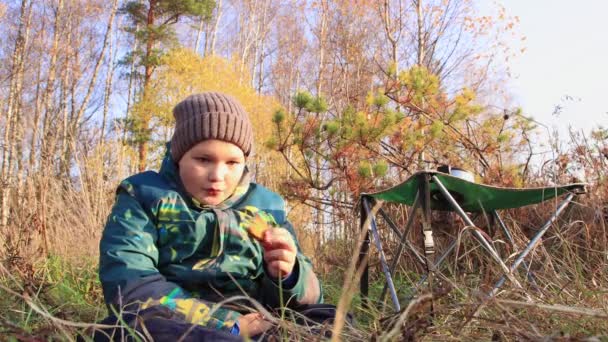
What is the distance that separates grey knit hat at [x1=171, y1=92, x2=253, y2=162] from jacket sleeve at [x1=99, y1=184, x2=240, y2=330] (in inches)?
9.5

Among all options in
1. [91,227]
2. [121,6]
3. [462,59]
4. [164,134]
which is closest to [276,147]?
[91,227]

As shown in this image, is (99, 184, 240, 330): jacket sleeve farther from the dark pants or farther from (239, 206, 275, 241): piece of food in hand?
(239, 206, 275, 241): piece of food in hand

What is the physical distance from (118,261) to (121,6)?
15.3 metres

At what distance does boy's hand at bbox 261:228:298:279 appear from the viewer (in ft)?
4.23

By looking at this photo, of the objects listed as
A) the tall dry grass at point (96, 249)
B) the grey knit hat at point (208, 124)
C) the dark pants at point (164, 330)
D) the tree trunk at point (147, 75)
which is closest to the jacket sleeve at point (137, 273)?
the dark pants at point (164, 330)

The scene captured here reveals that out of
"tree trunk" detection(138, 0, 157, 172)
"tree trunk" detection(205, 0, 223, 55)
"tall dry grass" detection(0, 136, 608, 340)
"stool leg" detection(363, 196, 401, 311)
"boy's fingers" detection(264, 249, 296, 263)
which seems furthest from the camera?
"tree trunk" detection(205, 0, 223, 55)

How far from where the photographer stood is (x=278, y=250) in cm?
130

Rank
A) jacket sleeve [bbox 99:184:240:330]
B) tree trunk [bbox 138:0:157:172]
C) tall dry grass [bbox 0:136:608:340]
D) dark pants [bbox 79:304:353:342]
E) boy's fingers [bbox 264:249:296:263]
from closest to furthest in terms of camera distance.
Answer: dark pants [bbox 79:304:353:342], jacket sleeve [bbox 99:184:240:330], boy's fingers [bbox 264:249:296:263], tall dry grass [bbox 0:136:608:340], tree trunk [bbox 138:0:157:172]

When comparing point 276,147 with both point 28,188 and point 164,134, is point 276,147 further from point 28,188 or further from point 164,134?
point 164,134

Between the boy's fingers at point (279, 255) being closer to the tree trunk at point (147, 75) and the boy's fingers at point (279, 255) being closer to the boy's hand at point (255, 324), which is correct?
the boy's hand at point (255, 324)

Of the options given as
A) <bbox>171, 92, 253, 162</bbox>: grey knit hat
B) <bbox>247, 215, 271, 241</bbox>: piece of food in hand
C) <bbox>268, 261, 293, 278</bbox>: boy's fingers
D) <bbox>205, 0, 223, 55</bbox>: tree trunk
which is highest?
<bbox>205, 0, 223, 55</bbox>: tree trunk

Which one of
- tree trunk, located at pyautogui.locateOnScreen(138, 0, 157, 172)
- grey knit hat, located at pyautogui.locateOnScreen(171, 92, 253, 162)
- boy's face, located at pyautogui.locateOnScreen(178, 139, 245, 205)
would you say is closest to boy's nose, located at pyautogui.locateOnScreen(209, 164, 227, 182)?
boy's face, located at pyautogui.locateOnScreen(178, 139, 245, 205)

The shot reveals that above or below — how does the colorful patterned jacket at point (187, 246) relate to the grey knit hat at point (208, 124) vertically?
below

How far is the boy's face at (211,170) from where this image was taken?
1473 mm
